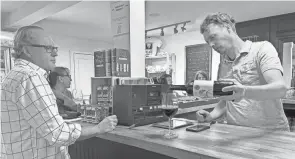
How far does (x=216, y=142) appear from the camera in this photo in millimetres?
1023

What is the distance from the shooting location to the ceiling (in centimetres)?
372

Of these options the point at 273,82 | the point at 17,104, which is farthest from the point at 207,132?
the point at 17,104

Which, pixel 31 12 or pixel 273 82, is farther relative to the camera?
pixel 31 12

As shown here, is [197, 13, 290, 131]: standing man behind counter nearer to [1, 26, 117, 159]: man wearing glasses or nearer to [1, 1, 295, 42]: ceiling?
[1, 26, 117, 159]: man wearing glasses

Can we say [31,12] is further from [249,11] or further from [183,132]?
[249,11]

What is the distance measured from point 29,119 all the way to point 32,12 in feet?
11.4

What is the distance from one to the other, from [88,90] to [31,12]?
11.5ft

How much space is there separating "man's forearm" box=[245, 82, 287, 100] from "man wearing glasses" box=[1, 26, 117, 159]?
Answer: 33.3 inches

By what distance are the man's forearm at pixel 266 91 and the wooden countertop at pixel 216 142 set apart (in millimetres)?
211

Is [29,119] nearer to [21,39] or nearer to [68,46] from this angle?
→ [21,39]

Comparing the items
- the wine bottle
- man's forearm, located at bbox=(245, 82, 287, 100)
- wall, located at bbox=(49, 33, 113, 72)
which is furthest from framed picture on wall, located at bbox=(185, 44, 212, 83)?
man's forearm, located at bbox=(245, 82, 287, 100)

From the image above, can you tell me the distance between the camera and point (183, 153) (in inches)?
36.9

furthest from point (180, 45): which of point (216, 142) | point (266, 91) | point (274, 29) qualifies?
point (216, 142)

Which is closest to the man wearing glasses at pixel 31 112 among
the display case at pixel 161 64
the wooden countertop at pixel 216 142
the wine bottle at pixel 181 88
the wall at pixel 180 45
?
the wooden countertop at pixel 216 142
